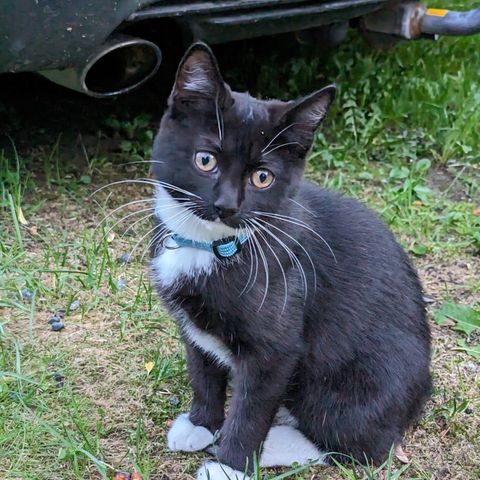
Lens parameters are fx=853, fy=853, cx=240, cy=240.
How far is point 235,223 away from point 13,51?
1.24 metres

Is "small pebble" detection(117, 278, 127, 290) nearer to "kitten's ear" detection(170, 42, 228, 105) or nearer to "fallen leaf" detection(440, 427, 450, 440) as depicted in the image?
"kitten's ear" detection(170, 42, 228, 105)

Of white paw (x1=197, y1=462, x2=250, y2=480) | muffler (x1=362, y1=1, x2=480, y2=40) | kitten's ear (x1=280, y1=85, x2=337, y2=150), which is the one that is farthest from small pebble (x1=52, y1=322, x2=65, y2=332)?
muffler (x1=362, y1=1, x2=480, y2=40)

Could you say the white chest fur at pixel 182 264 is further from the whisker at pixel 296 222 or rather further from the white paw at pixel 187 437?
the white paw at pixel 187 437

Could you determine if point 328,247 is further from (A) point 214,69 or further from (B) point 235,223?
(A) point 214,69

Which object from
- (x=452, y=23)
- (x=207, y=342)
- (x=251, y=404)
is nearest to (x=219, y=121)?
(x=207, y=342)

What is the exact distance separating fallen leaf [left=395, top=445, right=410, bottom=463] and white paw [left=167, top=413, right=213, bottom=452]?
0.56 metres

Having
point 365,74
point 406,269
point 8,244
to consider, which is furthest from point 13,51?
point 365,74

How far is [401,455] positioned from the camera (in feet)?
8.33

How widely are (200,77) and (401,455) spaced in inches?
49.7

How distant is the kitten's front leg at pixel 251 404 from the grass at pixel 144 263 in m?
0.16

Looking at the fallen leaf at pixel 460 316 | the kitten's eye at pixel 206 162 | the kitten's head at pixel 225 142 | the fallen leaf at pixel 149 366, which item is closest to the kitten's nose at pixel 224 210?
the kitten's head at pixel 225 142

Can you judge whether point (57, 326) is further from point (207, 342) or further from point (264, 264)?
point (264, 264)

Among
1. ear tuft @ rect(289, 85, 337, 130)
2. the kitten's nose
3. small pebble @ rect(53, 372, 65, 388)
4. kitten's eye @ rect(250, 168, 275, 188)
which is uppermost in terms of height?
ear tuft @ rect(289, 85, 337, 130)

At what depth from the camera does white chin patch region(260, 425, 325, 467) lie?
2471 mm
